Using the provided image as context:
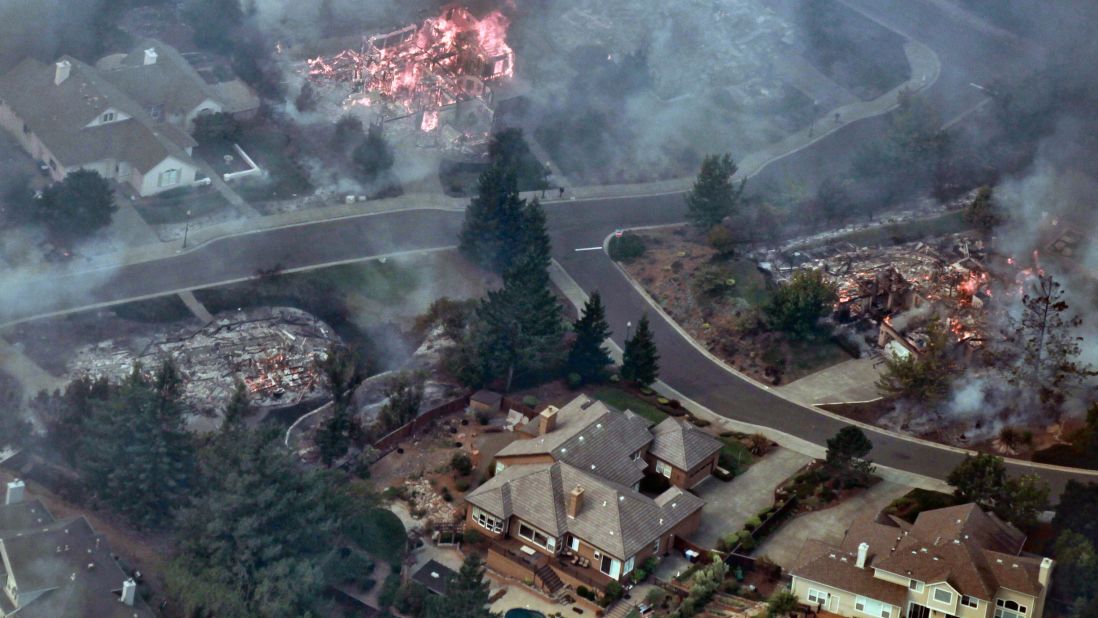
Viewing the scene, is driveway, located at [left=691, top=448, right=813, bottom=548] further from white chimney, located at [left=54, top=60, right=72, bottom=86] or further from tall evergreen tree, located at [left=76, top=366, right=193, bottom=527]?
white chimney, located at [left=54, top=60, right=72, bottom=86]

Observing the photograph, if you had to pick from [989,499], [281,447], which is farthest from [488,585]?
[989,499]

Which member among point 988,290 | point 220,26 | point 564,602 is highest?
point 220,26

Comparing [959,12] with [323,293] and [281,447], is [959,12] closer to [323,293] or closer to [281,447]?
[323,293]

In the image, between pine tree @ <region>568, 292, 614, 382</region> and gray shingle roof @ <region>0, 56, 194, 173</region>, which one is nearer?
pine tree @ <region>568, 292, 614, 382</region>

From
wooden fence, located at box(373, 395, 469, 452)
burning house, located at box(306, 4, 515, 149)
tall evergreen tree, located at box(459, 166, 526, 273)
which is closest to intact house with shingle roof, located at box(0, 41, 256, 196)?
burning house, located at box(306, 4, 515, 149)

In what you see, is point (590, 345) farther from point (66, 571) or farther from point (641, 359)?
point (66, 571)

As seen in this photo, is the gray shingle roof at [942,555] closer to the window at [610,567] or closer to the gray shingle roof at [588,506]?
the gray shingle roof at [588,506]
